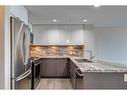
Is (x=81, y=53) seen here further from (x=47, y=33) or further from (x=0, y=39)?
(x=0, y=39)

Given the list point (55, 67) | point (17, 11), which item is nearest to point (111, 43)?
point (55, 67)

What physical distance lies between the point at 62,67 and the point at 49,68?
0.52 metres

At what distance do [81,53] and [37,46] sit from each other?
197 centimetres

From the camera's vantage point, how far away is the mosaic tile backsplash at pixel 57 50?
8953 millimetres

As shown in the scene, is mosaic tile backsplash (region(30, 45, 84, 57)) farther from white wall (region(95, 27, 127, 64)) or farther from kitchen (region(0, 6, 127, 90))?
white wall (region(95, 27, 127, 64))

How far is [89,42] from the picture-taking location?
28.9ft

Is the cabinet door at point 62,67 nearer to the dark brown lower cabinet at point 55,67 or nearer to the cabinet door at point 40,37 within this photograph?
the dark brown lower cabinet at point 55,67

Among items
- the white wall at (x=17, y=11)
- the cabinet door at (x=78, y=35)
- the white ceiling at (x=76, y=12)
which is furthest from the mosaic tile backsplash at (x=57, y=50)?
the white wall at (x=17, y=11)

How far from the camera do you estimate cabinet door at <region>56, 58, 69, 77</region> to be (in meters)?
8.02

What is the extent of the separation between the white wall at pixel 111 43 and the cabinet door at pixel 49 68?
2940 mm
